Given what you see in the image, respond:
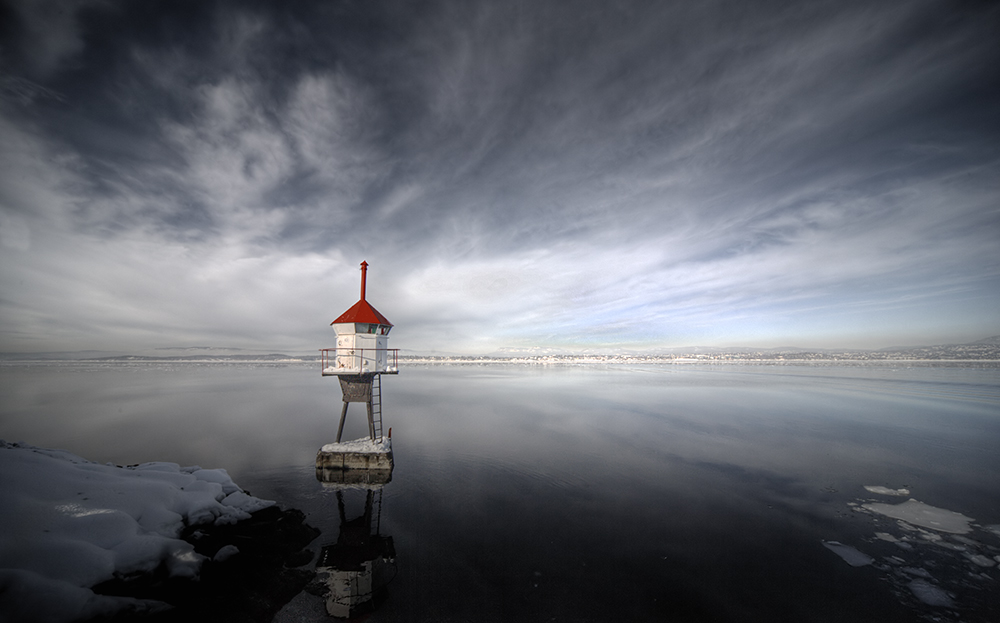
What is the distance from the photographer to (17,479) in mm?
8852

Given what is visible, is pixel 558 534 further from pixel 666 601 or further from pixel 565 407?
pixel 565 407

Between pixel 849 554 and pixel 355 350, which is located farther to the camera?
pixel 355 350

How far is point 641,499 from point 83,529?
17.5 meters

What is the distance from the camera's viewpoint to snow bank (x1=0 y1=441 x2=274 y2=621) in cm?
640

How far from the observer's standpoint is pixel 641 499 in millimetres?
14648

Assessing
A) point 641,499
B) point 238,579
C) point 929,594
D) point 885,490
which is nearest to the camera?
point 929,594

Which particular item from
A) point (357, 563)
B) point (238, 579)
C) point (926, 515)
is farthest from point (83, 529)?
point (926, 515)

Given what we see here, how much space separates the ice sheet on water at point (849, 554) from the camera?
987cm

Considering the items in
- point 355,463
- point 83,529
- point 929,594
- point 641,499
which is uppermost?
point 83,529

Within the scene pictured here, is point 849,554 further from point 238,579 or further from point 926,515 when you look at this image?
point 238,579

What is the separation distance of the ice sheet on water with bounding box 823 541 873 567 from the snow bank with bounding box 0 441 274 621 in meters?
17.9

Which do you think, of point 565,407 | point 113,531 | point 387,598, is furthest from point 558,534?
point 565,407

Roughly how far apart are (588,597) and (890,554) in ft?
31.1

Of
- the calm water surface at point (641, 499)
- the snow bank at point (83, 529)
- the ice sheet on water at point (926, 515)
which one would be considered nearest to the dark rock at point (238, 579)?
the snow bank at point (83, 529)
